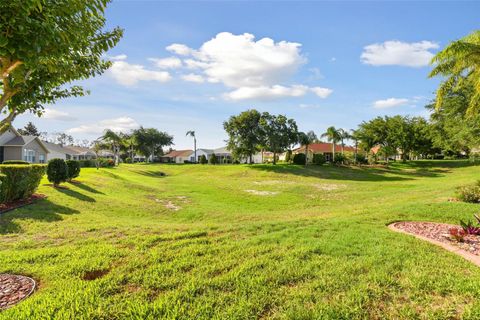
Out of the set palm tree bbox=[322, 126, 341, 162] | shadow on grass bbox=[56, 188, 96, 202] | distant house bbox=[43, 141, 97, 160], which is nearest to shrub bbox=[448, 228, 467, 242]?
shadow on grass bbox=[56, 188, 96, 202]

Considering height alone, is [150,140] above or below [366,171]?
above

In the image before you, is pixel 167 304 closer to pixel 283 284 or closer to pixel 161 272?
pixel 161 272

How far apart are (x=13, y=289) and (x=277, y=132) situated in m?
49.0

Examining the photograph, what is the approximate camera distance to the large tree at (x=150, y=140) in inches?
3236

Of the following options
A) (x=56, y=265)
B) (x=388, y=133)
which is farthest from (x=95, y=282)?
(x=388, y=133)

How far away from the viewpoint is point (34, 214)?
10148 mm

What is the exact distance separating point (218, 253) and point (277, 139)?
4657cm

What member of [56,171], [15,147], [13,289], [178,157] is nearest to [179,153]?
[178,157]

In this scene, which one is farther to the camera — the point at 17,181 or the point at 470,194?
the point at 470,194

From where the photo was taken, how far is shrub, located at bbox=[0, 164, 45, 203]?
10866 millimetres

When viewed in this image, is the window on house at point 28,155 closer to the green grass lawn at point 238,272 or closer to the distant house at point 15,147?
the distant house at point 15,147

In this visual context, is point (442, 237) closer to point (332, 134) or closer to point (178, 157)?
point (332, 134)

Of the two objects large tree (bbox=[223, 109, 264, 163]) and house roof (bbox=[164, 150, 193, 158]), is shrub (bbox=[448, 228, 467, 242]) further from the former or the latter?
house roof (bbox=[164, 150, 193, 158])

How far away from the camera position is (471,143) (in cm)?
2861
